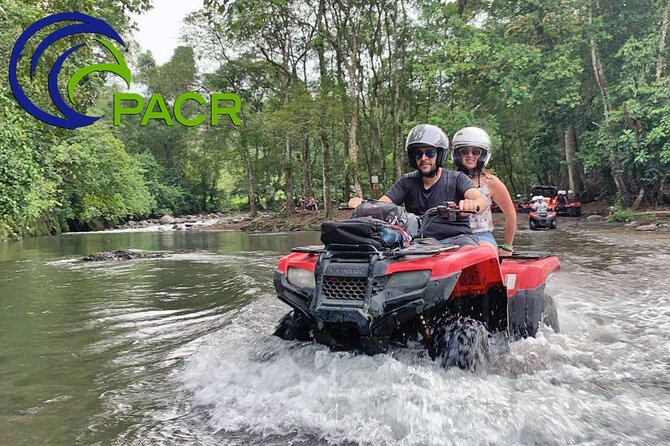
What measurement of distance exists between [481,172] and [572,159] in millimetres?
24839

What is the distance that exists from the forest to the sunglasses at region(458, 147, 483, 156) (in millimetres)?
7517

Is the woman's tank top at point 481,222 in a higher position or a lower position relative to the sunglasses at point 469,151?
lower

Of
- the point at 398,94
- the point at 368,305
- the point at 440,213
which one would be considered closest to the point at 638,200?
the point at 398,94

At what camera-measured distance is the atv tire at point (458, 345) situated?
3.81 m

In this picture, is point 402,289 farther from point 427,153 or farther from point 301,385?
point 427,153

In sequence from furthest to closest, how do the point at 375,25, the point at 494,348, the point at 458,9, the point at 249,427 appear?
the point at 375,25 < the point at 458,9 < the point at 494,348 < the point at 249,427

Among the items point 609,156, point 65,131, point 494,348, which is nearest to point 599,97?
point 609,156

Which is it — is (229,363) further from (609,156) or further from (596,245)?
(609,156)

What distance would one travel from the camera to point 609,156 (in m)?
23.3

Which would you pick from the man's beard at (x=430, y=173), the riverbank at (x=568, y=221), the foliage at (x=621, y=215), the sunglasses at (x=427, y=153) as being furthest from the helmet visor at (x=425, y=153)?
the foliage at (x=621, y=215)

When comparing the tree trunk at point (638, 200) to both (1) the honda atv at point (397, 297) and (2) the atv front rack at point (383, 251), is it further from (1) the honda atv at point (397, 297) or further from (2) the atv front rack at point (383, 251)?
(2) the atv front rack at point (383, 251)

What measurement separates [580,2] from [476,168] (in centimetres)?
2051

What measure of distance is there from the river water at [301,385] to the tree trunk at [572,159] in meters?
23.2

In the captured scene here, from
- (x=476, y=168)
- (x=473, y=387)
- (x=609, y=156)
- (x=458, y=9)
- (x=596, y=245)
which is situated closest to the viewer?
(x=473, y=387)
